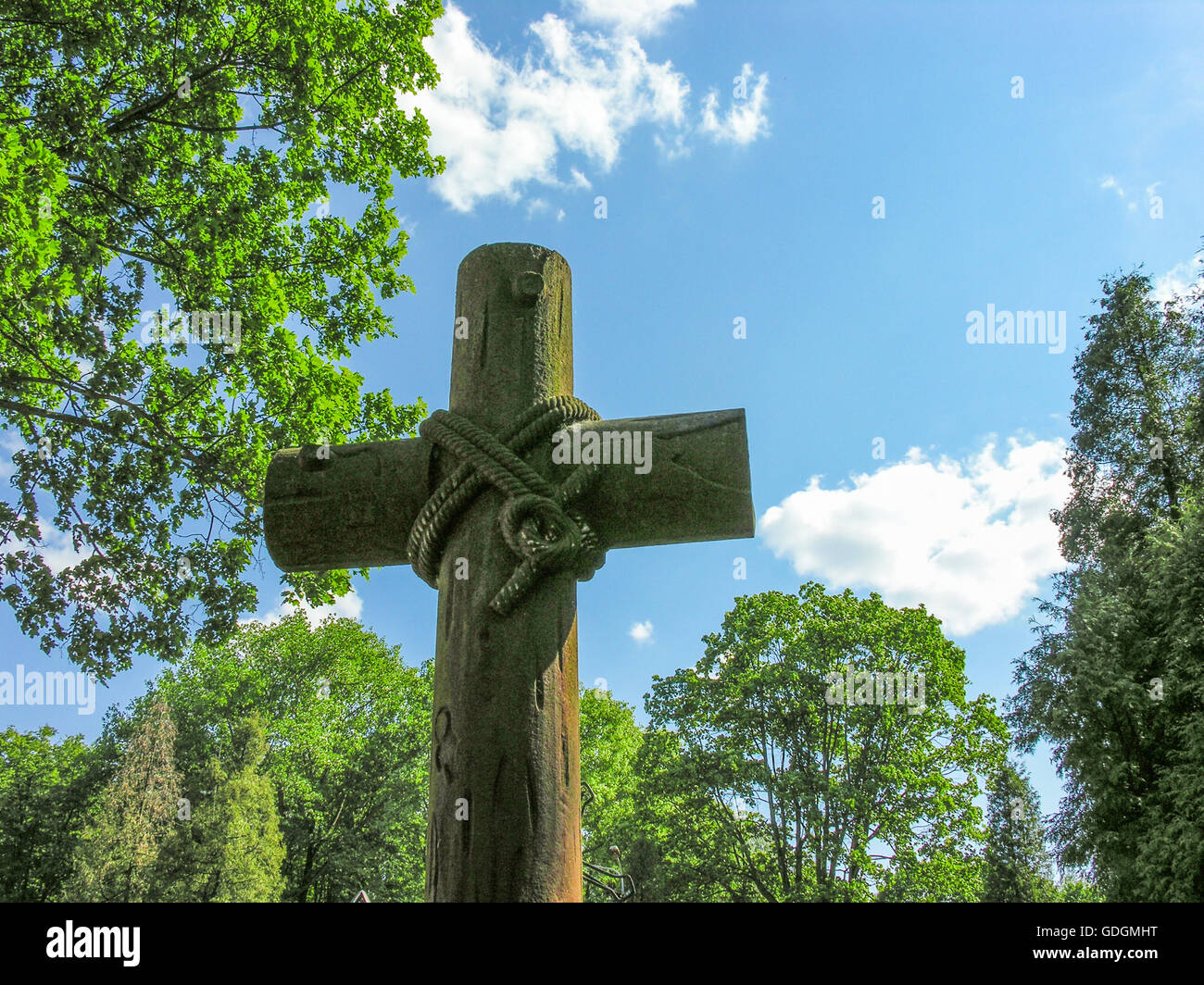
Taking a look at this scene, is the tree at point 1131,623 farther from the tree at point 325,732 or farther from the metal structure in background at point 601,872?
the tree at point 325,732

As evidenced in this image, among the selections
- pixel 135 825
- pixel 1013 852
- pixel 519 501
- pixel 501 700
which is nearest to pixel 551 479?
pixel 519 501

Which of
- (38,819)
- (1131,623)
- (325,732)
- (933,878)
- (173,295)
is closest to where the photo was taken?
(173,295)

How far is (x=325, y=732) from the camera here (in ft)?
91.9

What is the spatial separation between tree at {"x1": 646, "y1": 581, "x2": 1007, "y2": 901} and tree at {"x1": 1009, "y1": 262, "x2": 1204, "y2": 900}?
236cm

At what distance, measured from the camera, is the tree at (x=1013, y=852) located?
108ft

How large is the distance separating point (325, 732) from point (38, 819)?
48.1ft

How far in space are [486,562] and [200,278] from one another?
8623 mm

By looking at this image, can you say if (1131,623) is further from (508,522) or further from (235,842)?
(235,842)

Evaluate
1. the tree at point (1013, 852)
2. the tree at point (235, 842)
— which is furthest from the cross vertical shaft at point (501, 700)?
the tree at point (1013, 852)

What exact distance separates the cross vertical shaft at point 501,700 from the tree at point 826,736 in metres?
20.3

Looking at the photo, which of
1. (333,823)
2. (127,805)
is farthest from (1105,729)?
(127,805)

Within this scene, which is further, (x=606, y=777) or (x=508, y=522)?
(x=606, y=777)

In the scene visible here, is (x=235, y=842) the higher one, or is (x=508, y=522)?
(x=508, y=522)

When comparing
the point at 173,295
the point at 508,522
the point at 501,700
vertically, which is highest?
the point at 173,295
